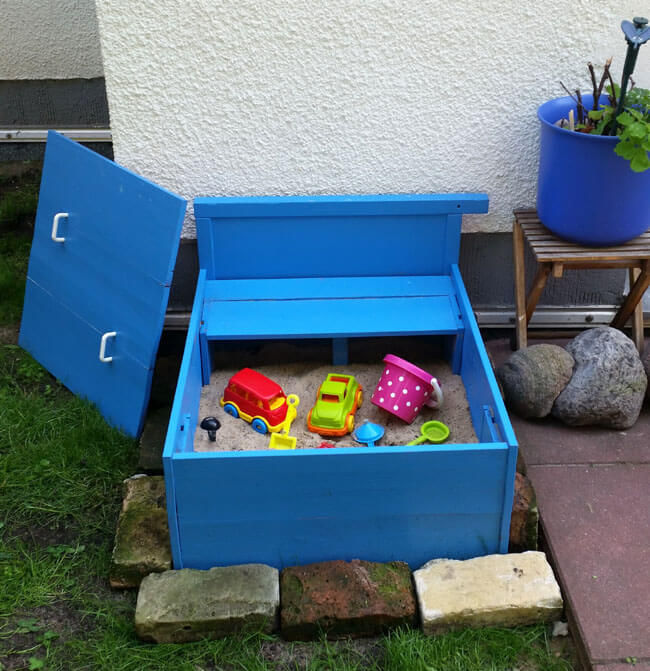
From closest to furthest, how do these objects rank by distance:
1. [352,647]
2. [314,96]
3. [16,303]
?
[352,647]
[314,96]
[16,303]

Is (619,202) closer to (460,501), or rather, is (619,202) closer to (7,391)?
(460,501)

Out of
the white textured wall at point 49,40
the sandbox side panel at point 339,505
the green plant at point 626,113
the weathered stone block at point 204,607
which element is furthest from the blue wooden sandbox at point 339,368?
the white textured wall at point 49,40

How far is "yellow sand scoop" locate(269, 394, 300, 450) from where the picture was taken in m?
2.74

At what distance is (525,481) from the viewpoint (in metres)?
2.55

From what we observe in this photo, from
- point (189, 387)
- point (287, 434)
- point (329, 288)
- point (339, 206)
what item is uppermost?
point (339, 206)

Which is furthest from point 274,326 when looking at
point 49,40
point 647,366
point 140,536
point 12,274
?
point 49,40

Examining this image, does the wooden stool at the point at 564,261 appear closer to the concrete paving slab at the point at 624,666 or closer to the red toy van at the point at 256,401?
the red toy van at the point at 256,401

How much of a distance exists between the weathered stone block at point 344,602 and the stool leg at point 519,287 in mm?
1279

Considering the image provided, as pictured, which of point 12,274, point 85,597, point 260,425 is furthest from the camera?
point 12,274

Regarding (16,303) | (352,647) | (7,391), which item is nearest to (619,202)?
(352,647)

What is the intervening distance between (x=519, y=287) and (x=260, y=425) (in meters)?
1.19

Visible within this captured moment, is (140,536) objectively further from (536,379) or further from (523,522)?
(536,379)

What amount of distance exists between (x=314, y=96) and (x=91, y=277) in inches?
43.5

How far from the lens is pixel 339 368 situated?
3.23 meters
